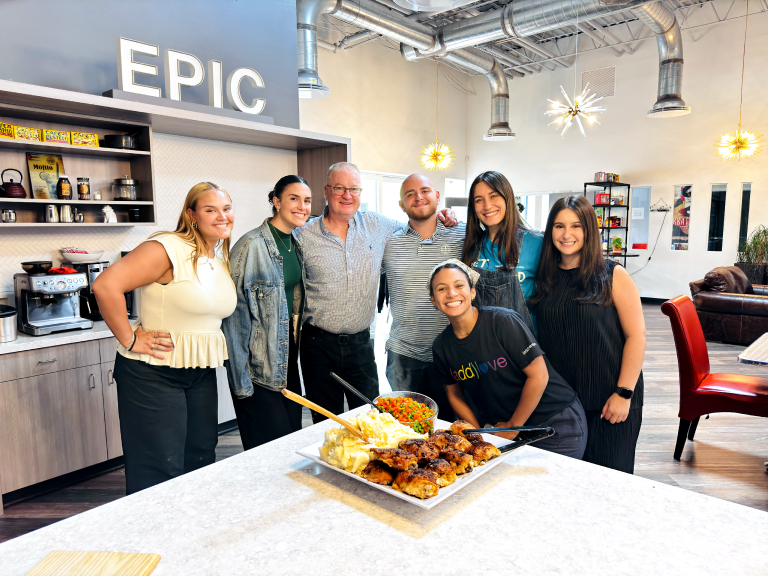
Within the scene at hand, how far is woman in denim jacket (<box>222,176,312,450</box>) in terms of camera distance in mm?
2275

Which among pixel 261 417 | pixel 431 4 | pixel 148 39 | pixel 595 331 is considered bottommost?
pixel 261 417

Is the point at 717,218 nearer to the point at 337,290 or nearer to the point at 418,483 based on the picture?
the point at 337,290

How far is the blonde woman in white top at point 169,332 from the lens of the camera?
6.46 feet

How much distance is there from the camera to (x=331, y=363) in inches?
→ 102

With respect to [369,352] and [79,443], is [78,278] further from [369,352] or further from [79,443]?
[369,352]

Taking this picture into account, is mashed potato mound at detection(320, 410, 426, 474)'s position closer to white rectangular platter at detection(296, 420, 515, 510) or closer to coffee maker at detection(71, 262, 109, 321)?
white rectangular platter at detection(296, 420, 515, 510)

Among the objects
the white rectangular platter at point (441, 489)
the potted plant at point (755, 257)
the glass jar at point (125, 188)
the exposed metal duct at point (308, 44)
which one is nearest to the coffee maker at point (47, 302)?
the glass jar at point (125, 188)

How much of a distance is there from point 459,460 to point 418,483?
150 mm

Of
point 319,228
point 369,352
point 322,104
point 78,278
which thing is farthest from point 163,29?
point 322,104

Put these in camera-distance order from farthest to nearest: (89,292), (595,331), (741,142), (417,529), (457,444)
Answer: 1. (741,142)
2. (89,292)
3. (595,331)
4. (457,444)
5. (417,529)

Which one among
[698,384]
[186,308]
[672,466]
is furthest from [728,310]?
[186,308]

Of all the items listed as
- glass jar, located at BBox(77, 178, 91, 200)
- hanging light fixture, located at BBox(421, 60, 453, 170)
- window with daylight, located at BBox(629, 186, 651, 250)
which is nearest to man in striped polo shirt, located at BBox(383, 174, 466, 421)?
glass jar, located at BBox(77, 178, 91, 200)

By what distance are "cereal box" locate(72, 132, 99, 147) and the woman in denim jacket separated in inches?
58.4

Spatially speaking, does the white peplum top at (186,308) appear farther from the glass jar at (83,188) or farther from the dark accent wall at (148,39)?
the dark accent wall at (148,39)
